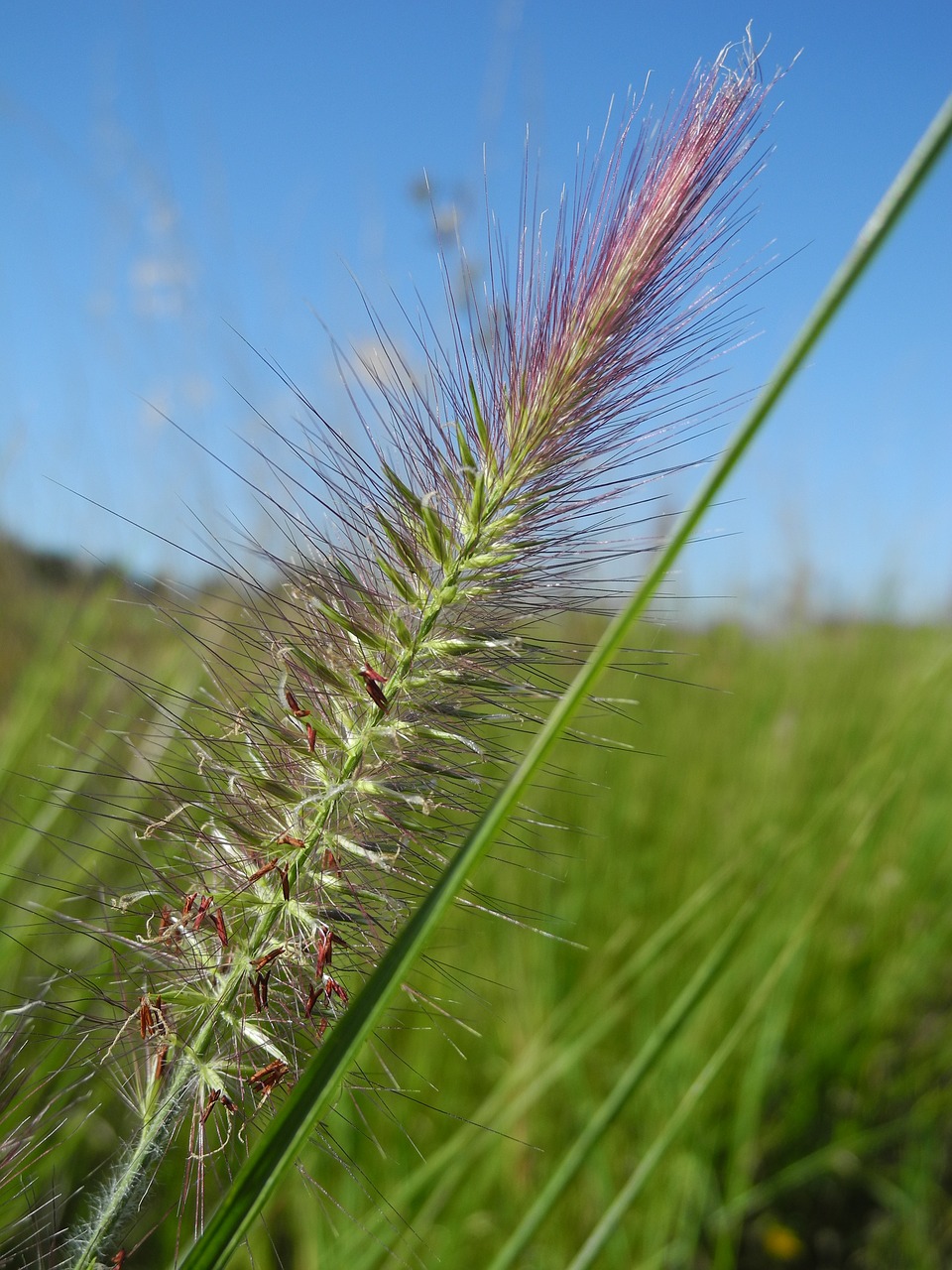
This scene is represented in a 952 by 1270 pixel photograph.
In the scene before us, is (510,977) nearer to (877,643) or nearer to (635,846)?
(635,846)

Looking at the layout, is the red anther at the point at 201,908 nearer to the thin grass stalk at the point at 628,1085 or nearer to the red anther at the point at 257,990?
the red anther at the point at 257,990

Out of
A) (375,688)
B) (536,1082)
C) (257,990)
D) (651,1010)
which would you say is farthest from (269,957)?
(651,1010)

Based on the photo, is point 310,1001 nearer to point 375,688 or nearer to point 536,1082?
point 375,688

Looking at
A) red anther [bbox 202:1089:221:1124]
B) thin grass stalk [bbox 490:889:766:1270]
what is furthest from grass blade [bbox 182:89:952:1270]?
thin grass stalk [bbox 490:889:766:1270]

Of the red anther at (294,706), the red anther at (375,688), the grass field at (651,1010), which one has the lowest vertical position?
the grass field at (651,1010)

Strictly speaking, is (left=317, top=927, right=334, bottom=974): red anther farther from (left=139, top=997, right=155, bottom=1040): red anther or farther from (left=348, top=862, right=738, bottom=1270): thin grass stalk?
(left=348, top=862, right=738, bottom=1270): thin grass stalk

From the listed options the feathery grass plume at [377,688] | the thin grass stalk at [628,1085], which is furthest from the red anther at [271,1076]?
the thin grass stalk at [628,1085]
